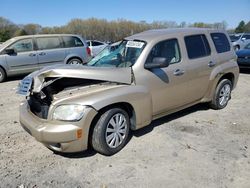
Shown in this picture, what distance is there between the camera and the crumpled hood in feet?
13.2

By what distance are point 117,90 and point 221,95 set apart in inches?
118

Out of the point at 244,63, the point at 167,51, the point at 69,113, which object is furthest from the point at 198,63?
the point at 244,63

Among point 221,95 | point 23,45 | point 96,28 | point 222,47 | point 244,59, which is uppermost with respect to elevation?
point 96,28

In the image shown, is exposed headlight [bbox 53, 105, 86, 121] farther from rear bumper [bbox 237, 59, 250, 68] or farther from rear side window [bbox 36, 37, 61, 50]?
rear bumper [bbox 237, 59, 250, 68]

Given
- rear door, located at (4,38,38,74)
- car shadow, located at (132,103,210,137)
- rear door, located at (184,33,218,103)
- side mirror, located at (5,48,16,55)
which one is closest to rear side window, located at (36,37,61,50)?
rear door, located at (4,38,38,74)

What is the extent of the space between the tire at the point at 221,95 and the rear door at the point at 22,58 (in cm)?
709

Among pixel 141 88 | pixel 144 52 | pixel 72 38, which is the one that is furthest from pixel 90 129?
pixel 72 38

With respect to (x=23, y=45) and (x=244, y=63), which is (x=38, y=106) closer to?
(x=23, y=45)

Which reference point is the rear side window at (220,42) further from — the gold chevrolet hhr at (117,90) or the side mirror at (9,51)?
the side mirror at (9,51)

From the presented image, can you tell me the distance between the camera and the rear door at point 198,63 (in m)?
5.07

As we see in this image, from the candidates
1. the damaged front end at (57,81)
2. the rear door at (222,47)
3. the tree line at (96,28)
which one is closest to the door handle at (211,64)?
the rear door at (222,47)

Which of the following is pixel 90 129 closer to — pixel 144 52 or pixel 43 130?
pixel 43 130

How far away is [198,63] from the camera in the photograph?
17.0ft

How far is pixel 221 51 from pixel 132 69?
251cm
